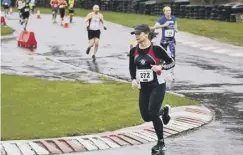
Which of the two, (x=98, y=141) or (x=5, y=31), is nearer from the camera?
(x=98, y=141)

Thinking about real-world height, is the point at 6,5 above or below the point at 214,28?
above

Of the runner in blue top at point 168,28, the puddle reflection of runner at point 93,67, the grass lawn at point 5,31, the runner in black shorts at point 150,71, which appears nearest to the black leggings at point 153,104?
the runner in black shorts at point 150,71

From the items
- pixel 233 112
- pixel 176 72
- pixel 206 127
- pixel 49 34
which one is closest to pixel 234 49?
pixel 176 72

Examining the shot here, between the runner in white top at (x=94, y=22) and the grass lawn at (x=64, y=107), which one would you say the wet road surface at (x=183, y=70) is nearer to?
the runner in white top at (x=94, y=22)

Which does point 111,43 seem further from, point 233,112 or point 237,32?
point 233,112

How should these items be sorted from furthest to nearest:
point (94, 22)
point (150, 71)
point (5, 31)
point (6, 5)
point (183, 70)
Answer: point (6, 5) → point (5, 31) → point (94, 22) → point (183, 70) → point (150, 71)

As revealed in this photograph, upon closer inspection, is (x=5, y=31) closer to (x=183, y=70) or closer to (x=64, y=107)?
(x=183, y=70)

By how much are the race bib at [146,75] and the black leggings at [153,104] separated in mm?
148

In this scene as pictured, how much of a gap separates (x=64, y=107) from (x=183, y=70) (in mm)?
7390

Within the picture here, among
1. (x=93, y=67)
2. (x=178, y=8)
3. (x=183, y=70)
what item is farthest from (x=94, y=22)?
(x=178, y=8)

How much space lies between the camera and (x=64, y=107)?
1172 centimetres

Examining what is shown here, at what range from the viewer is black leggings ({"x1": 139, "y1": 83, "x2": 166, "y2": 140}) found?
871cm

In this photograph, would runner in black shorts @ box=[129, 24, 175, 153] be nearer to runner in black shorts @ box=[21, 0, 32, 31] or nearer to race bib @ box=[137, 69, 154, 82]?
race bib @ box=[137, 69, 154, 82]

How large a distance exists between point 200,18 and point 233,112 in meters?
27.3
